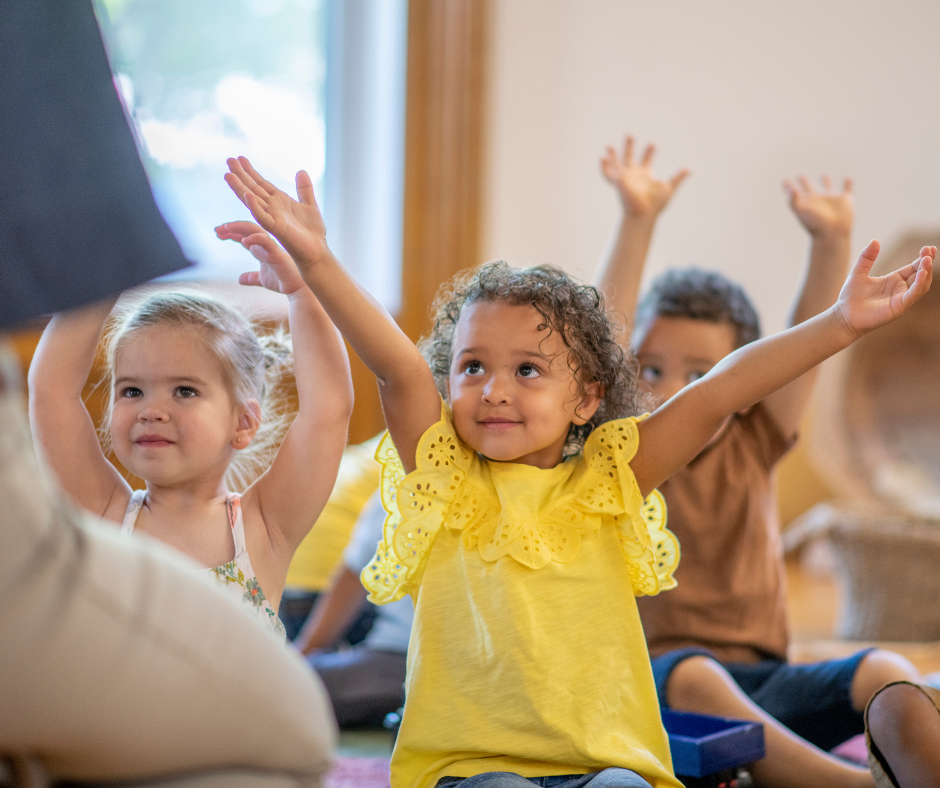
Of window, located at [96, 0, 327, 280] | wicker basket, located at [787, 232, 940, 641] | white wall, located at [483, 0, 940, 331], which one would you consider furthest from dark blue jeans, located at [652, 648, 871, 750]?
white wall, located at [483, 0, 940, 331]

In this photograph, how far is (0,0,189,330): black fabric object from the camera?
0.65 metres

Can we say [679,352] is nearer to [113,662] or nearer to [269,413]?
[269,413]

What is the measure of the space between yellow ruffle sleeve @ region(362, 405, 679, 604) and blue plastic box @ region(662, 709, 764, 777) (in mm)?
167

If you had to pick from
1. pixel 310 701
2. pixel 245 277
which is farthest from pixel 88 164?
pixel 310 701

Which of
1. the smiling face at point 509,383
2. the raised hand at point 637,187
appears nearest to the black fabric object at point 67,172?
the smiling face at point 509,383

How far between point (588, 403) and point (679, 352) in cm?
34

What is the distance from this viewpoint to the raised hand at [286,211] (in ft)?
2.56

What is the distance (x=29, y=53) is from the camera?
2.36 ft

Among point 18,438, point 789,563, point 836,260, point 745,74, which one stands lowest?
point 789,563

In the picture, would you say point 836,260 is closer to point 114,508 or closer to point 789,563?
point 114,508

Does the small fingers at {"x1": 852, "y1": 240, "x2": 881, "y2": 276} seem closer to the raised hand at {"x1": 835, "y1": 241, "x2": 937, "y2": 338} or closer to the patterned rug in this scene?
the raised hand at {"x1": 835, "y1": 241, "x2": 937, "y2": 338}

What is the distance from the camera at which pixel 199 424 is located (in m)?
0.87

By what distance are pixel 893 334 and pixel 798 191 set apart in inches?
58.4

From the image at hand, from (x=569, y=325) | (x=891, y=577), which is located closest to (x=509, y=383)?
(x=569, y=325)
